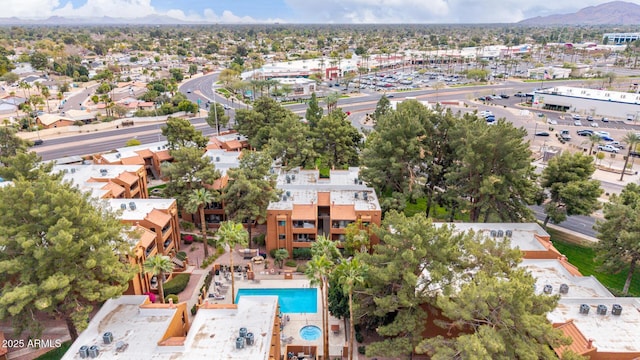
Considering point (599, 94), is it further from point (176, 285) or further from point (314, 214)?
point (176, 285)

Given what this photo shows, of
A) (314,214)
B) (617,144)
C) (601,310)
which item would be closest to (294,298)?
(314,214)

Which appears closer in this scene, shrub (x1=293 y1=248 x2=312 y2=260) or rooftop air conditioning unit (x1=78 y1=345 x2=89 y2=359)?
rooftop air conditioning unit (x1=78 y1=345 x2=89 y2=359)

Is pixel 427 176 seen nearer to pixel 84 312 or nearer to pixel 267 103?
pixel 267 103

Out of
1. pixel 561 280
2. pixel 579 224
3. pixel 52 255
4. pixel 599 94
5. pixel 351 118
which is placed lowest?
pixel 579 224

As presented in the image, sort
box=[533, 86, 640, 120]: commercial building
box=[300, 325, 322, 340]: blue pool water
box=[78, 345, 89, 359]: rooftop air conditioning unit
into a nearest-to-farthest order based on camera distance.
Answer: box=[78, 345, 89, 359]: rooftop air conditioning unit → box=[300, 325, 322, 340]: blue pool water → box=[533, 86, 640, 120]: commercial building

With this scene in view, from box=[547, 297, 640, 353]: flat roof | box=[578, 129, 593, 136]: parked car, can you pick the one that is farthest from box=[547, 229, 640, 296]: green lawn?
box=[578, 129, 593, 136]: parked car

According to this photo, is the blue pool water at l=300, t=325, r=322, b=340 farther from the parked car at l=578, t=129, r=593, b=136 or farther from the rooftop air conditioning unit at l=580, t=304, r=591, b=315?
the parked car at l=578, t=129, r=593, b=136
